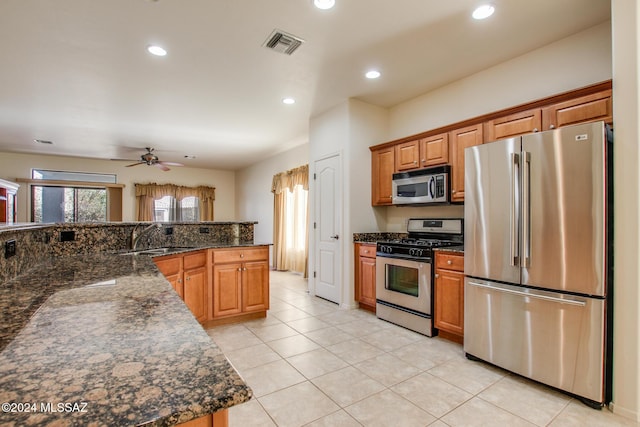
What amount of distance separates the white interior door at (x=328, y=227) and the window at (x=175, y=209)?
5.38 m

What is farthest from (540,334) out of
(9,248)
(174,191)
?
(174,191)

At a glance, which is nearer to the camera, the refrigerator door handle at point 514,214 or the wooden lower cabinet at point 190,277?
the refrigerator door handle at point 514,214

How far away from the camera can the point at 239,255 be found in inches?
135

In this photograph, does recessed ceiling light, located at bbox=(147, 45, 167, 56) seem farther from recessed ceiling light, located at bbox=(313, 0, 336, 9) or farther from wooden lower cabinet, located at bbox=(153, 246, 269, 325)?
wooden lower cabinet, located at bbox=(153, 246, 269, 325)

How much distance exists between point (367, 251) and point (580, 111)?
235 centimetres

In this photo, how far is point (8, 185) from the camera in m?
4.97

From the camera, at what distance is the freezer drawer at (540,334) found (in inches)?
74.7

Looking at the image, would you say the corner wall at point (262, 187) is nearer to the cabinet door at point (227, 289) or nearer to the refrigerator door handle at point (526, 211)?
the cabinet door at point (227, 289)

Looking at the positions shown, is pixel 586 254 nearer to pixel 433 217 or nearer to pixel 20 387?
pixel 433 217

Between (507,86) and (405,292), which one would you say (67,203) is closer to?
(405,292)

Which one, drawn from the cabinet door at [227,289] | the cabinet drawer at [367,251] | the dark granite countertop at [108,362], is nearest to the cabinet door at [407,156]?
the cabinet drawer at [367,251]

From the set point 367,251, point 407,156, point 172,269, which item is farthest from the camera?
point 367,251

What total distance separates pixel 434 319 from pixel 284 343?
4.69 feet

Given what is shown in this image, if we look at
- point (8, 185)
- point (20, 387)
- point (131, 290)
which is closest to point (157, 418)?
point (20, 387)
